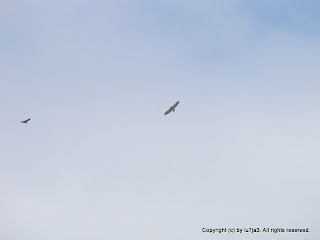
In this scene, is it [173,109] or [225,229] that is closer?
[173,109]

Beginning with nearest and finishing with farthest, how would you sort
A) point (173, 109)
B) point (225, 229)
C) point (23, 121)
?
point (23, 121)
point (173, 109)
point (225, 229)

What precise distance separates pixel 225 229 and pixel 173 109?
71.3 m

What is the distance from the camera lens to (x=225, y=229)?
2383 inches

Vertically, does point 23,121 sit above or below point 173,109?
below

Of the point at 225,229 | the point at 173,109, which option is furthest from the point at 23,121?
the point at 225,229

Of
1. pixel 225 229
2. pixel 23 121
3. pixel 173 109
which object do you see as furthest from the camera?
pixel 225 229

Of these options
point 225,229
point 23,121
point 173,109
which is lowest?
point 225,229

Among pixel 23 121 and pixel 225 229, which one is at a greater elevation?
pixel 23 121

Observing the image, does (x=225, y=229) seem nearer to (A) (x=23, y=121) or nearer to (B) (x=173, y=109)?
(B) (x=173, y=109)

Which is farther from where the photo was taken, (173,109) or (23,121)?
(173,109)

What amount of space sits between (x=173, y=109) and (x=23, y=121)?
216 feet

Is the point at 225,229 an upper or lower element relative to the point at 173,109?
lower

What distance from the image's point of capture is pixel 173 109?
56.8 m
